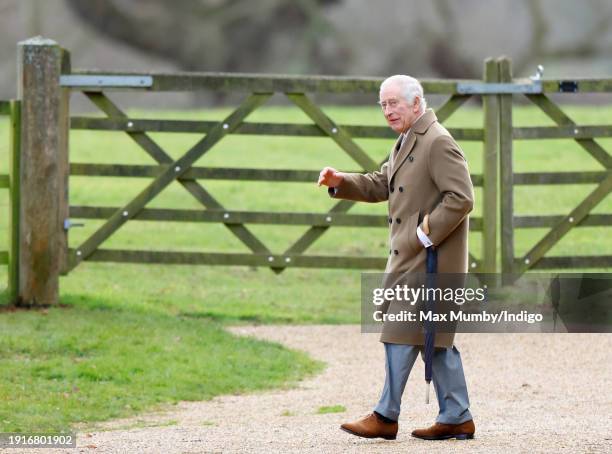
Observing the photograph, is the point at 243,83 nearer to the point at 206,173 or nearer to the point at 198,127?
the point at 198,127

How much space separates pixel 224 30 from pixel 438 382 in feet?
65.7

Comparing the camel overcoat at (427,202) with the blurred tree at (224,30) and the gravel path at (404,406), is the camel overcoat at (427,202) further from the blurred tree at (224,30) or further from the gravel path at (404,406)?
the blurred tree at (224,30)

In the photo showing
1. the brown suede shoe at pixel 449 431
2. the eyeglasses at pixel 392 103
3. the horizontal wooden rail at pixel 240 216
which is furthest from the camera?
the horizontal wooden rail at pixel 240 216

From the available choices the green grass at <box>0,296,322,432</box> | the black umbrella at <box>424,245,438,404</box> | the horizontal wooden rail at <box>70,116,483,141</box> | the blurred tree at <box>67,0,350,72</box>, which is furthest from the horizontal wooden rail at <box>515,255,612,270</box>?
the blurred tree at <box>67,0,350,72</box>

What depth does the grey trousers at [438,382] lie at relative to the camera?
724 centimetres

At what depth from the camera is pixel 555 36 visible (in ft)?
86.9

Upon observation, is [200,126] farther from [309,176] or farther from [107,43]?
[107,43]

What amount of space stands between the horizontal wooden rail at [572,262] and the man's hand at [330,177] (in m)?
4.77

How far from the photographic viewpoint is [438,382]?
7.36m

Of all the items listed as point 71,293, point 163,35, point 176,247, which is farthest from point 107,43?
point 71,293

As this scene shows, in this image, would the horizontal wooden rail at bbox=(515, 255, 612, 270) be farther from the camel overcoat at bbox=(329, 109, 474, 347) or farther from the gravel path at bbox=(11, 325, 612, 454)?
the camel overcoat at bbox=(329, 109, 474, 347)

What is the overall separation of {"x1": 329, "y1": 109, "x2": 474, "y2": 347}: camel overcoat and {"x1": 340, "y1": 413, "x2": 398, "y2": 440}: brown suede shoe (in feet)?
1.35

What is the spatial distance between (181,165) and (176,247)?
11.4ft

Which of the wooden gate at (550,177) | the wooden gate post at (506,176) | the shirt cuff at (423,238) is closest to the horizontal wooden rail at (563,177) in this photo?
the wooden gate at (550,177)
